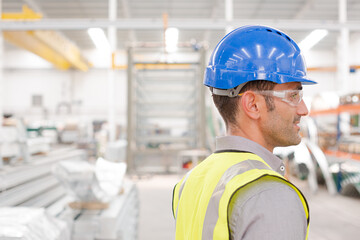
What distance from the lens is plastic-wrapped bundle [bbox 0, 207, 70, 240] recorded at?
1244mm

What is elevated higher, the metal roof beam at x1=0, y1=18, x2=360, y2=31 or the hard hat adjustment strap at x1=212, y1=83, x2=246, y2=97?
the metal roof beam at x1=0, y1=18, x2=360, y2=31

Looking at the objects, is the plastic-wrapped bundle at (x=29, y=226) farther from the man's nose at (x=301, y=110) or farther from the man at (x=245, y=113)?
the man's nose at (x=301, y=110)

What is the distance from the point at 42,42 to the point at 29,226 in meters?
10.1

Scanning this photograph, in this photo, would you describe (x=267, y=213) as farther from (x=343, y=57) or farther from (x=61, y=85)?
(x=61, y=85)

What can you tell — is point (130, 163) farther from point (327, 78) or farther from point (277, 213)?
point (327, 78)

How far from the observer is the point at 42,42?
10.2 m

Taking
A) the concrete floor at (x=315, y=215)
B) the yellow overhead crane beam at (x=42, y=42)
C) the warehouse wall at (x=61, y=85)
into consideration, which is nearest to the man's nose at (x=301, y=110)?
the concrete floor at (x=315, y=215)

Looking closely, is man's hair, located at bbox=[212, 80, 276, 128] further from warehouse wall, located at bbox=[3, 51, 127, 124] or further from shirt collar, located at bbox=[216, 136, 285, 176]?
warehouse wall, located at bbox=[3, 51, 127, 124]


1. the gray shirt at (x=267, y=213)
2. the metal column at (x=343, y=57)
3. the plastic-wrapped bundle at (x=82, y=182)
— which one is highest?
the metal column at (x=343, y=57)

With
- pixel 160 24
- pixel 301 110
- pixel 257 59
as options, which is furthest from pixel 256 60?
pixel 160 24

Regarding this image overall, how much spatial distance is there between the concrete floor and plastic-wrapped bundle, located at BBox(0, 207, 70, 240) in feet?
7.57

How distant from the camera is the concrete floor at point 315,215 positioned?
375cm

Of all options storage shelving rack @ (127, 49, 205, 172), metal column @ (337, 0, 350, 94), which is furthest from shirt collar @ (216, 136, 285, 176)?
metal column @ (337, 0, 350, 94)

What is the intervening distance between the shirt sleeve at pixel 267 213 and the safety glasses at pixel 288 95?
0.29 meters
